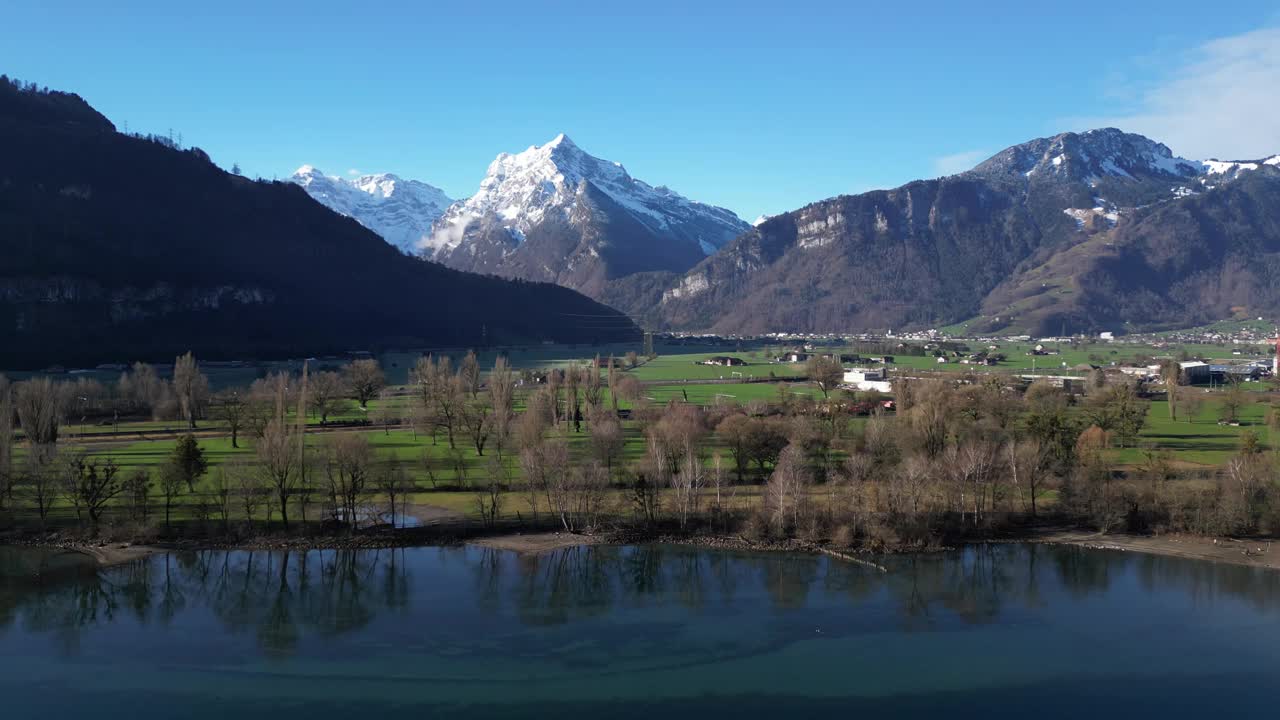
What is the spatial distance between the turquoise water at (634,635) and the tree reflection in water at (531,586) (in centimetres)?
13

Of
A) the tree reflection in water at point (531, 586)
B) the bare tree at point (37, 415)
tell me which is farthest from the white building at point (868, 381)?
the bare tree at point (37, 415)

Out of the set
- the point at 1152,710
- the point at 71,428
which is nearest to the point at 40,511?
the point at 71,428

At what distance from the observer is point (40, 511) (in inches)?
1663

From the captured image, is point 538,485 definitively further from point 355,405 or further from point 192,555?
point 355,405

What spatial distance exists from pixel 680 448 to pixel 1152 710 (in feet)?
95.3

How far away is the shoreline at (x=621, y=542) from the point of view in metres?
38.1

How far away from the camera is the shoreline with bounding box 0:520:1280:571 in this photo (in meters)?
38.1

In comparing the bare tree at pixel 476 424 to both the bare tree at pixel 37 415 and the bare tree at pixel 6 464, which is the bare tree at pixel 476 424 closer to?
the bare tree at pixel 37 415

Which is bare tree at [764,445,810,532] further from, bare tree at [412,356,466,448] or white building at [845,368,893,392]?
white building at [845,368,893,392]

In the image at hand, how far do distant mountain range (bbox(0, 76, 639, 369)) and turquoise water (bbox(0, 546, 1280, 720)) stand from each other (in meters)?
87.0

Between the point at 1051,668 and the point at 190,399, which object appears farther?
the point at 190,399

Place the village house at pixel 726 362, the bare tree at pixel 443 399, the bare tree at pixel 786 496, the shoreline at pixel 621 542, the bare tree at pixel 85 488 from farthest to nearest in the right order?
the village house at pixel 726 362 → the bare tree at pixel 443 399 → the bare tree at pixel 85 488 → the bare tree at pixel 786 496 → the shoreline at pixel 621 542

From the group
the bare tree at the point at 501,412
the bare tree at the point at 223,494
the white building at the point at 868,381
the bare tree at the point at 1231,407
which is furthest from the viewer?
the white building at the point at 868,381

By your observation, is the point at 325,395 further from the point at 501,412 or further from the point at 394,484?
the point at 394,484
